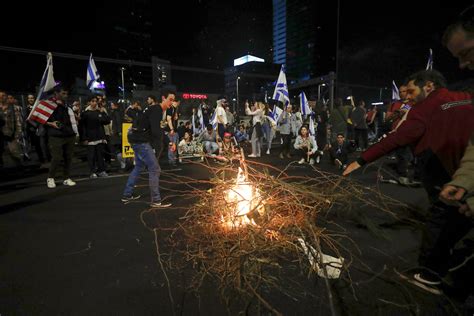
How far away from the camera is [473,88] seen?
8.30 feet

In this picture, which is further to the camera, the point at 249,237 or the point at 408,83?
the point at 408,83

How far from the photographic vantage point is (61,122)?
19.7 feet

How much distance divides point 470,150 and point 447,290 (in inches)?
56.7

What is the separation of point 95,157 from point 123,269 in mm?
5254

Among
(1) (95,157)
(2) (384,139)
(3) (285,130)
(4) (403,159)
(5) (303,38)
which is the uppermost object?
Answer: (5) (303,38)

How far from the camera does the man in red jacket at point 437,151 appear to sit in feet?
7.73

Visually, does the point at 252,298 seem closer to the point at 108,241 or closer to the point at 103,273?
the point at 103,273

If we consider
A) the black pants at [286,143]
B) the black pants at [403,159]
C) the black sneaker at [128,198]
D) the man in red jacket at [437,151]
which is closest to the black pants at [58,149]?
the black sneaker at [128,198]

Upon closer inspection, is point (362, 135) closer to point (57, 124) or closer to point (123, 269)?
point (57, 124)

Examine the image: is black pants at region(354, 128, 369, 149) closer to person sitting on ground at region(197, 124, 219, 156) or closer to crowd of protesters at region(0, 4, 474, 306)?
crowd of protesters at region(0, 4, 474, 306)

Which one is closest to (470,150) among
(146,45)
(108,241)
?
(108,241)

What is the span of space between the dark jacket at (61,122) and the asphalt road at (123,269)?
5.13ft

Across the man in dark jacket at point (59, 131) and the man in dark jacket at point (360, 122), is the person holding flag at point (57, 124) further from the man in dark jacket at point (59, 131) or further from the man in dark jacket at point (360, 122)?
the man in dark jacket at point (360, 122)

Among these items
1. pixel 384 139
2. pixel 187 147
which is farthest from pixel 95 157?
pixel 384 139
